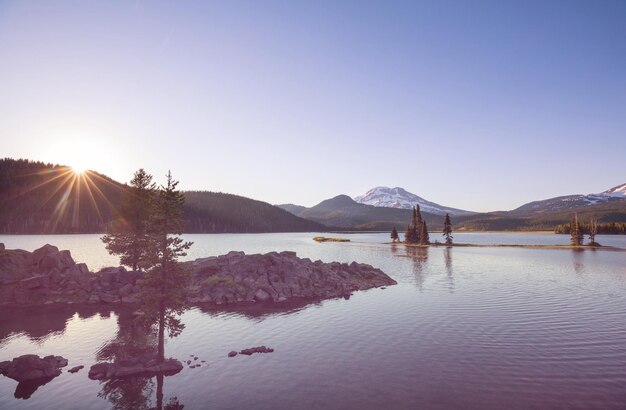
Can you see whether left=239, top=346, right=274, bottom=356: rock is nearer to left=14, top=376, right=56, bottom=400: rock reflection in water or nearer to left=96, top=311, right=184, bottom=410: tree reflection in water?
left=96, top=311, right=184, bottom=410: tree reflection in water

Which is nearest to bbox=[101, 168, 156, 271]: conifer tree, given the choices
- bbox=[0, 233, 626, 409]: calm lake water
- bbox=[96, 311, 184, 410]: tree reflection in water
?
bbox=[0, 233, 626, 409]: calm lake water

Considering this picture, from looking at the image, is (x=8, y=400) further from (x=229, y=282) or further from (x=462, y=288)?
(x=462, y=288)

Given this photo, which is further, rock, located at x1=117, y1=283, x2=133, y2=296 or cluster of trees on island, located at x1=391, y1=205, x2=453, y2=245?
cluster of trees on island, located at x1=391, y1=205, x2=453, y2=245

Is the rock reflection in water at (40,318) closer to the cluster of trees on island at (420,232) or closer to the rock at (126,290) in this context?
the rock at (126,290)

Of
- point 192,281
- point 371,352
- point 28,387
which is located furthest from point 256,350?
point 192,281

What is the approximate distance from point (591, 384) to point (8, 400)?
128 ft

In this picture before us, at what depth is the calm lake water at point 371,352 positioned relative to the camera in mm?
22766

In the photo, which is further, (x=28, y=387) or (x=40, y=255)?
(x=40, y=255)

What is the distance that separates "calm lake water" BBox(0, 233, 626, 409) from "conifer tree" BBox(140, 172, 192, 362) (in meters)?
4.00

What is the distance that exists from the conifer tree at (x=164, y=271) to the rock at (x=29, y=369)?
736cm

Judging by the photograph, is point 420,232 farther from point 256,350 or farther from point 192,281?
point 256,350

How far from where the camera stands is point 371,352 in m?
31.0

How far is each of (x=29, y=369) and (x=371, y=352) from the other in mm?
26961

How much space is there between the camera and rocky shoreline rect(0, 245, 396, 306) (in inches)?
2062
